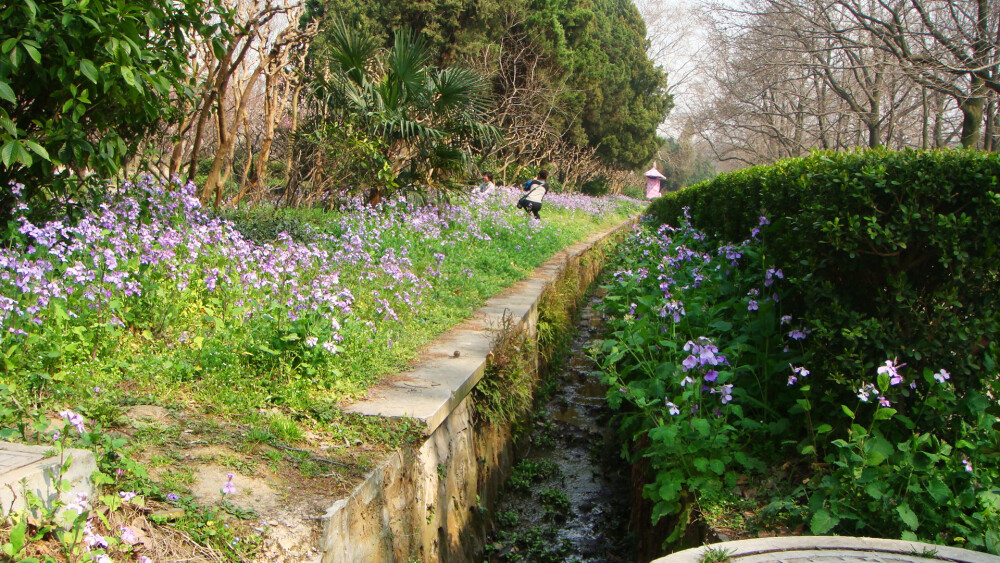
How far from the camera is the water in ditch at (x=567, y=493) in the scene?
13.4ft

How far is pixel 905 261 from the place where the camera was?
3.09m

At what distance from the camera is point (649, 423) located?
3.72 metres

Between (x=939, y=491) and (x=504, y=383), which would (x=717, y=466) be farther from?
(x=504, y=383)

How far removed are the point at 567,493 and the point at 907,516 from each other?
2.49 m

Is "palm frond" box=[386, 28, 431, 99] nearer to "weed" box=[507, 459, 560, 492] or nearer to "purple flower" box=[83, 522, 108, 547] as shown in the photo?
"weed" box=[507, 459, 560, 492]

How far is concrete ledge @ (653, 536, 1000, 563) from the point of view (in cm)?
218

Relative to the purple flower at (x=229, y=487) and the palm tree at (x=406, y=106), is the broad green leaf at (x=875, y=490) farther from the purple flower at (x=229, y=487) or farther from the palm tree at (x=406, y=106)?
the palm tree at (x=406, y=106)

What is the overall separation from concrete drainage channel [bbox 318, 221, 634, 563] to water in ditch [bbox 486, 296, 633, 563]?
0.16 m

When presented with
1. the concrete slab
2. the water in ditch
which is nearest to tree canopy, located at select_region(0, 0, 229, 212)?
the concrete slab

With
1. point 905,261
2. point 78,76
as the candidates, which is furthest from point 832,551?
point 78,76

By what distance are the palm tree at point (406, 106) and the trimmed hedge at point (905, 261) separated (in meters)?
6.25

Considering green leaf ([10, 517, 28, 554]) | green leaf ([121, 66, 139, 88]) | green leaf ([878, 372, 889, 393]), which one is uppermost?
green leaf ([121, 66, 139, 88])

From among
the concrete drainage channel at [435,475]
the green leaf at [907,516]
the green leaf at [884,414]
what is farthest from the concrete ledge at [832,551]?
the concrete drainage channel at [435,475]

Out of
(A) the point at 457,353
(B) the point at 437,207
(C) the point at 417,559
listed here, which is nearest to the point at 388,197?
(B) the point at 437,207
